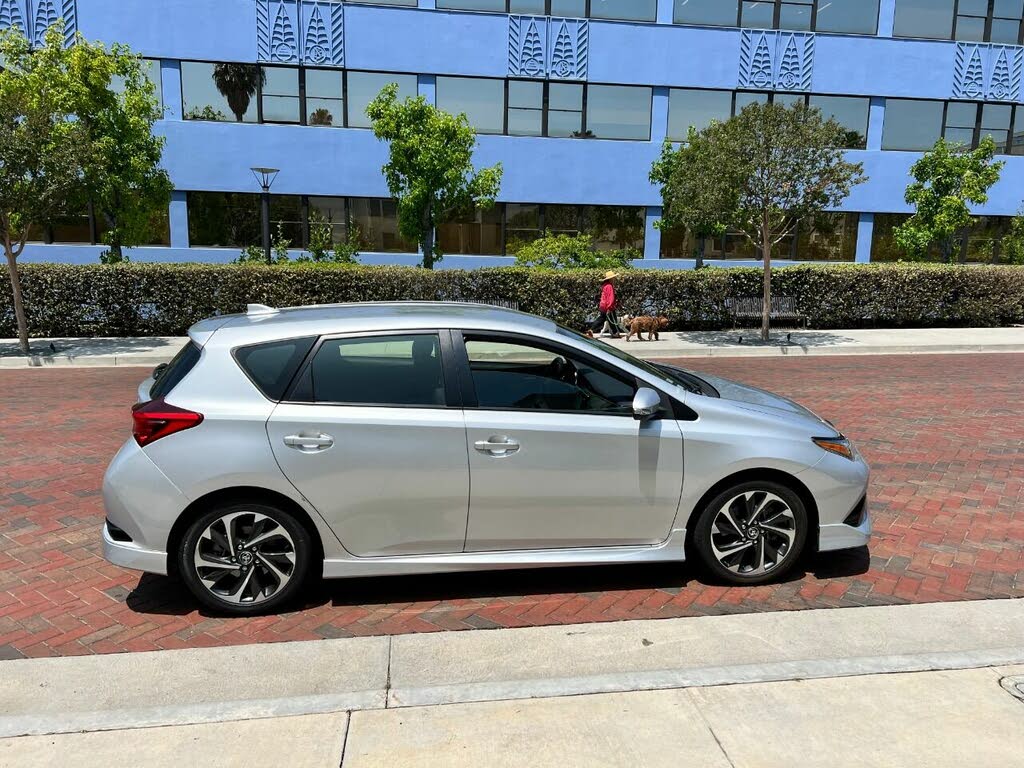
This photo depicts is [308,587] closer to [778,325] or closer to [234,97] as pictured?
[778,325]

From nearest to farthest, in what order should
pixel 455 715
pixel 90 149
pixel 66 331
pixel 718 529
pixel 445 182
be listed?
pixel 455 715 < pixel 718 529 < pixel 90 149 < pixel 66 331 < pixel 445 182

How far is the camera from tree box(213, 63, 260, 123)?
2305 centimetres

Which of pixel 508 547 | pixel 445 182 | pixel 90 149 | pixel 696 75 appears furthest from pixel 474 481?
pixel 696 75

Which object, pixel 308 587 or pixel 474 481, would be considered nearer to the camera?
pixel 474 481

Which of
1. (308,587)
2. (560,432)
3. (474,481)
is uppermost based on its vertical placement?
(560,432)

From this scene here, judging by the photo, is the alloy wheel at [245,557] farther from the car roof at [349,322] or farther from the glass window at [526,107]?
the glass window at [526,107]

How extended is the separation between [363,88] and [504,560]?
74.3 feet

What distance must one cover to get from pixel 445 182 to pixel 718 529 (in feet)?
49.3

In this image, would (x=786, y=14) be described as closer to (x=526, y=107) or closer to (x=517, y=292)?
(x=526, y=107)

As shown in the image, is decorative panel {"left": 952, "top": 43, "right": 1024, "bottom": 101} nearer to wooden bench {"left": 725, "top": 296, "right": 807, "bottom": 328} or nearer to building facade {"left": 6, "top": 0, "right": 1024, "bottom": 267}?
building facade {"left": 6, "top": 0, "right": 1024, "bottom": 267}

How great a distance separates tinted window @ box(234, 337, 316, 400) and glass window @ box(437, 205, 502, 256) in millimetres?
21047

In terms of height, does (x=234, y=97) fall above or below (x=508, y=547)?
above

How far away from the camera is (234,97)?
2319cm

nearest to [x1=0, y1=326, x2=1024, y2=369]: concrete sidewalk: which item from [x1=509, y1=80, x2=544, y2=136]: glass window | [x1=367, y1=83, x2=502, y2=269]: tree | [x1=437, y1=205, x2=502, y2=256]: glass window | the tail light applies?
[x1=367, y1=83, x2=502, y2=269]: tree
